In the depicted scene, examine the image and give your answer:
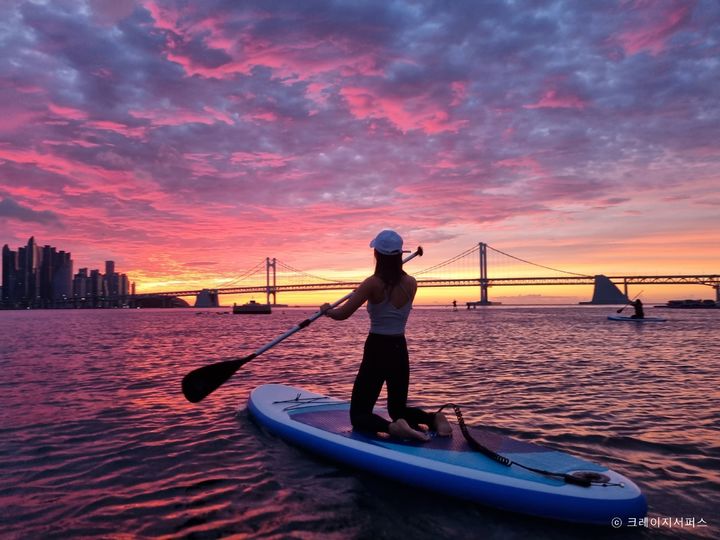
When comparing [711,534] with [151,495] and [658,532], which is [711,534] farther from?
[151,495]

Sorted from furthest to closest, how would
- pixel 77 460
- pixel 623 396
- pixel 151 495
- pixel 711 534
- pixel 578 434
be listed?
pixel 623 396, pixel 578 434, pixel 77 460, pixel 151 495, pixel 711 534

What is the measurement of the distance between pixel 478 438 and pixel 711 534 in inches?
76.1

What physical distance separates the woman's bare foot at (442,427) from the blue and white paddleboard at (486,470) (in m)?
0.08

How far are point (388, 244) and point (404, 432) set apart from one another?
6.03 ft

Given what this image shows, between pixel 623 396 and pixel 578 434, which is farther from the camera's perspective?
pixel 623 396

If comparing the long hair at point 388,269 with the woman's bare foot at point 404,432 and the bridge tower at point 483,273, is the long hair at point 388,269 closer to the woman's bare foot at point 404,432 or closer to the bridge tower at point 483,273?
the woman's bare foot at point 404,432

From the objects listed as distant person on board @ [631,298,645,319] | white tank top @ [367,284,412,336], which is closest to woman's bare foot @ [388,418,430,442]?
white tank top @ [367,284,412,336]

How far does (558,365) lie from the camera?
13883 mm

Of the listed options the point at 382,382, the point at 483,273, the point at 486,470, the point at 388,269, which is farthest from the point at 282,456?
the point at 483,273

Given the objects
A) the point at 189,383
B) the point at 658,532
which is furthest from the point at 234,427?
the point at 658,532

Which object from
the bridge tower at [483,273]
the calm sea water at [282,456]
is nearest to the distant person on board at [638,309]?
the calm sea water at [282,456]

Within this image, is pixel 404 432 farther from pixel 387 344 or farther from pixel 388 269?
pixel 388 269

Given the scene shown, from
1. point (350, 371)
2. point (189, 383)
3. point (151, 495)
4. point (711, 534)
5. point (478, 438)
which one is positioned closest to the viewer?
point (711, 534)

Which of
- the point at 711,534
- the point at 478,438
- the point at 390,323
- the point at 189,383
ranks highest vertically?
the point at 390,323
